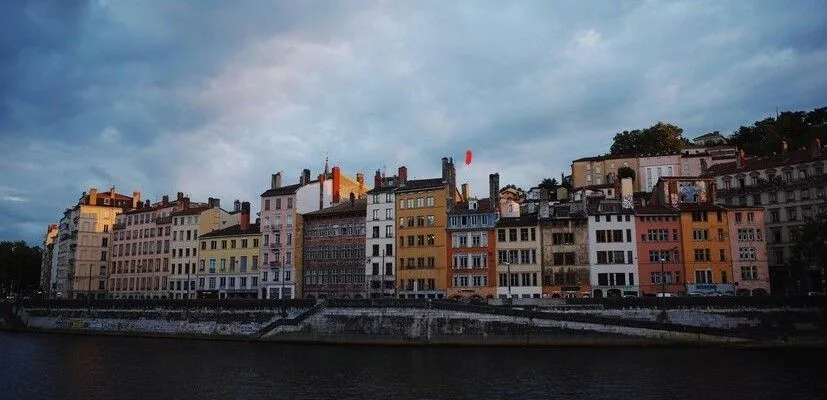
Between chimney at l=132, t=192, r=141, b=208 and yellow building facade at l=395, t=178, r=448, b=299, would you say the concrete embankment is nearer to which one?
yellow building facade at l=395, t=178, r=448, b=299

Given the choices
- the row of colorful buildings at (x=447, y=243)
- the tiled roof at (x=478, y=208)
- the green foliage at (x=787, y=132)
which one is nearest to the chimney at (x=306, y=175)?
the row of colorful buildings at (x=447, y=243)

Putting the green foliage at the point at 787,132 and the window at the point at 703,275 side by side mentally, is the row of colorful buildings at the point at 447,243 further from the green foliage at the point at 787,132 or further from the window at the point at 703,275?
the green foliage at the point at 787,132

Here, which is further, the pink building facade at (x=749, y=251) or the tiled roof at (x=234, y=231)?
the tiled roof at (x=234, y=231)

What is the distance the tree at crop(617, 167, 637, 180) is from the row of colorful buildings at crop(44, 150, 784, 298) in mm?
7170

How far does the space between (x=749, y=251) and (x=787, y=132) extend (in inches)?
1869

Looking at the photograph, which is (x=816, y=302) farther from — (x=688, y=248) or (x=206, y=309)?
(x=206, y=309)

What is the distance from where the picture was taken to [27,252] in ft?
463

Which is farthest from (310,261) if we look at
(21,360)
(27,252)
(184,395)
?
(27,252)

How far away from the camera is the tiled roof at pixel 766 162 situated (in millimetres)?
79125

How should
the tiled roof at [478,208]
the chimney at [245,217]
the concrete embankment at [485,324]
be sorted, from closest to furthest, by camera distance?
the concrete embankment at [485,324], the tiled roof at [478,208], the chimney at [245,217]

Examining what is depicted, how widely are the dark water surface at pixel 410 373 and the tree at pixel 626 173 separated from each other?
47.2 m

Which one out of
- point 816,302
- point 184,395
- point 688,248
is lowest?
point 184,395

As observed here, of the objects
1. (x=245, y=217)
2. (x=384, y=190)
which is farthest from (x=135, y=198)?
(x=384, y=190)

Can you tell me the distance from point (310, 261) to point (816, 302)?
5709 centimetres
